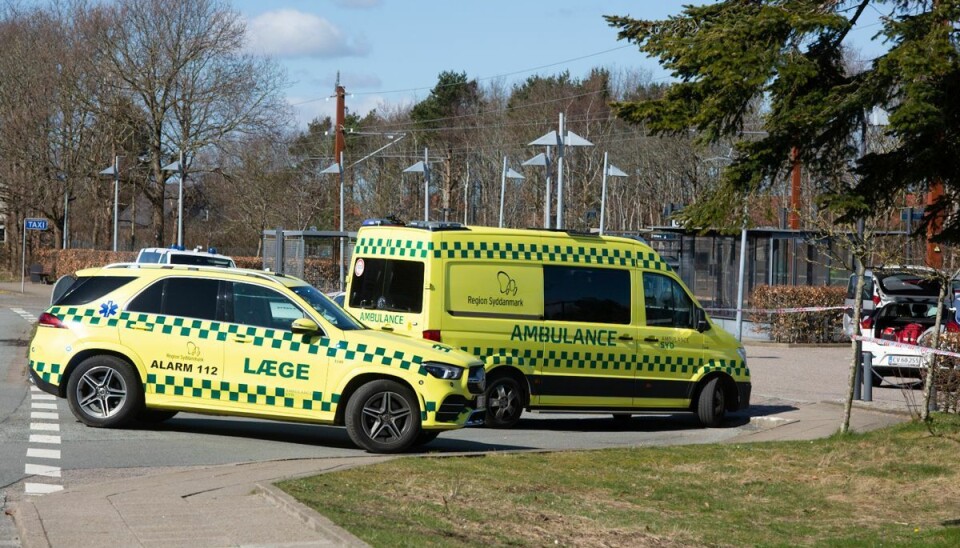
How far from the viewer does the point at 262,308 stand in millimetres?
12953

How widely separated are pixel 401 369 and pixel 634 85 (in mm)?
68846

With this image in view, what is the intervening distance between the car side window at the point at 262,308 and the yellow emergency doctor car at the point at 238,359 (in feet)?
0.04

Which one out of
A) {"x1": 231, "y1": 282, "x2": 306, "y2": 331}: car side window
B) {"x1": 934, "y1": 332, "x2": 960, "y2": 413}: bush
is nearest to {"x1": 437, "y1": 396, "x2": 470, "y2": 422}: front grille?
{"x1": 231, "y1": 282, "x2": 306, "y2": 331}: car side window

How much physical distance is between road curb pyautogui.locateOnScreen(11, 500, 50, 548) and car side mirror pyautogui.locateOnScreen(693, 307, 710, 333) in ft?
30.9

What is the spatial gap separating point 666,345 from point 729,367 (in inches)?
38.4

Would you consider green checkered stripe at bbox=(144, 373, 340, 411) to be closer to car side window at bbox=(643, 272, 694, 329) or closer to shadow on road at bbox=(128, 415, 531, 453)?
shadow on road at bbox=(128, 415, 531, 453)

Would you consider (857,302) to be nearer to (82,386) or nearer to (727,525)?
(727,525)

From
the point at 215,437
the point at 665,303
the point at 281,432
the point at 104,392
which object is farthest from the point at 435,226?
the point at 104,392

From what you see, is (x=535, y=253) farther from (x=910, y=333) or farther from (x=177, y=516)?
(x=910, y=333)

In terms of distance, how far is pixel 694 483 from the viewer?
1103 centimetres

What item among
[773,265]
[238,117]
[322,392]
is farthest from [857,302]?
[238,117]

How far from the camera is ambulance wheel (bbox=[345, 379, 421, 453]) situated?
12.2 m

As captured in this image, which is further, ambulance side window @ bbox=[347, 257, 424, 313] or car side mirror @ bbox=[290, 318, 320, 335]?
ambulance side window @ bbox=[347, 257, 424, 313]

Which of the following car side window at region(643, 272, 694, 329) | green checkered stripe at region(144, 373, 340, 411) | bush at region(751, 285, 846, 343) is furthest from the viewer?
bush at region(751, 285, 846, 343)
